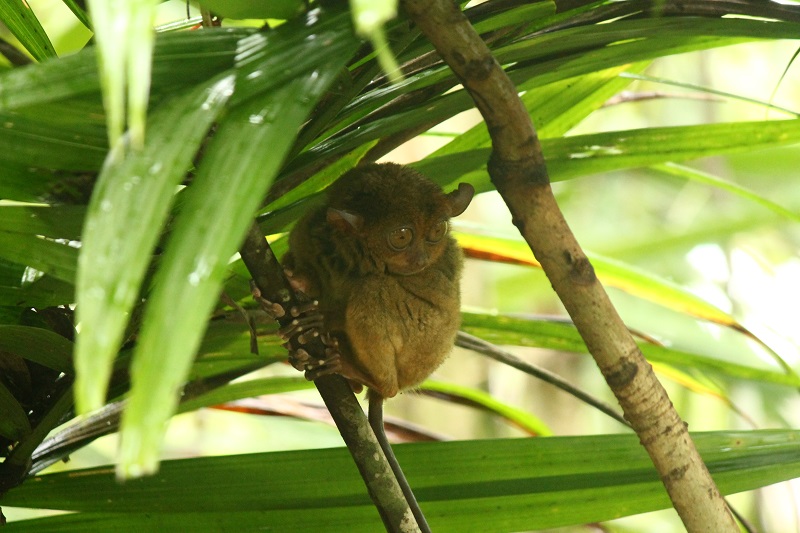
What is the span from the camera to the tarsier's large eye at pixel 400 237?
6.59 ft

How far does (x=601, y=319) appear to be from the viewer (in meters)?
1.32

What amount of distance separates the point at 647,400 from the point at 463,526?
1.62ft

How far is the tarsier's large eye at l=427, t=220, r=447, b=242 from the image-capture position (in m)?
2.07

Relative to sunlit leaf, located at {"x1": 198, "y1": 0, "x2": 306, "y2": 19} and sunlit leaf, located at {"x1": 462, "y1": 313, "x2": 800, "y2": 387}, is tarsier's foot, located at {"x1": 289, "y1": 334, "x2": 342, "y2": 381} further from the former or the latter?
sunlit leaf, located at {"x1": 198, "y1": 0, "x2": 306, "y2": 19}

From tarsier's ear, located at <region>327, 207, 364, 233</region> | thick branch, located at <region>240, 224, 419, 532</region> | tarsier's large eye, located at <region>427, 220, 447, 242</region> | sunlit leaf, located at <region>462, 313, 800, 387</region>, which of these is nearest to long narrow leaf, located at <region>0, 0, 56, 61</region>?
thick branch, located at <region>240, 224, 419, 532</region>

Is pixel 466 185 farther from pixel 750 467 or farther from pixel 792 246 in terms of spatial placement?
pixel 792 246

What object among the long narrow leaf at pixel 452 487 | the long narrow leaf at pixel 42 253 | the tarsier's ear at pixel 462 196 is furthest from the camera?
the tarsier's ear at pixel 462 196

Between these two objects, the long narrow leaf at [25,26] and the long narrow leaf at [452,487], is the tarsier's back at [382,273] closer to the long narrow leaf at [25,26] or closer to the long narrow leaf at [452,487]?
the long narrow leaf at [452,487]

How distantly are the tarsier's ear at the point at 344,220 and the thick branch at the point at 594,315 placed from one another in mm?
732

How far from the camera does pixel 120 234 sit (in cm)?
66

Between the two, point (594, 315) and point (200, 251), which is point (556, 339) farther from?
point (200, 251)

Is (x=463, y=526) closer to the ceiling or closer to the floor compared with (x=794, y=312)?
closer to the floor

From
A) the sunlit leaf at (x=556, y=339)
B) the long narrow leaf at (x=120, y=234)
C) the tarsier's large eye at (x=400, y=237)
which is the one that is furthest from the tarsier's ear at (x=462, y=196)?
the long narrow leaf at (x=120, y=234)

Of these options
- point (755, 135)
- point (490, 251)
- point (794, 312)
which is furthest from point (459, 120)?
point (755, 135)
